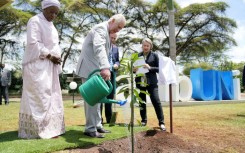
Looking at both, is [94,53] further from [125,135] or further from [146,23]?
[146,23]

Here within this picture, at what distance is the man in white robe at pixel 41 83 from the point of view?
13.8 ft

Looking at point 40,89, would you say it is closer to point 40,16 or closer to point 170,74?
point 40,16

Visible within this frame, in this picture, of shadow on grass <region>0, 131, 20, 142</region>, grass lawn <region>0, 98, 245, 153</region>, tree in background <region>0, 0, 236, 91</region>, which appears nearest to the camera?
grass lawn <region>0, 98, 245, 153</region>

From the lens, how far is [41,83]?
166 inches

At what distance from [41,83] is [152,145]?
1760mm

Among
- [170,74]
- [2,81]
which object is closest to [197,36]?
[2,81]

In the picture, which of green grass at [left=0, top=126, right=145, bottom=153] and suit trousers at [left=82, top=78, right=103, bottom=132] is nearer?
green grass at [left=0, top=126, right=145, bottom=153]

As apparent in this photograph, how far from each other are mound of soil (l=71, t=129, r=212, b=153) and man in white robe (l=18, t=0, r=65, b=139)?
0.66m

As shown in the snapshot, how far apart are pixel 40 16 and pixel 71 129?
1785mm

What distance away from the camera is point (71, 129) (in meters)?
5.04

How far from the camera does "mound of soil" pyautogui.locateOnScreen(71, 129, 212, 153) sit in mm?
4129

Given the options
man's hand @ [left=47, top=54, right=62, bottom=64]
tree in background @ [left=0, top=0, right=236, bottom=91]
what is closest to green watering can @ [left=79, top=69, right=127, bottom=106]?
man's hand @ [left=47, top=54, right=62, bottom=64]

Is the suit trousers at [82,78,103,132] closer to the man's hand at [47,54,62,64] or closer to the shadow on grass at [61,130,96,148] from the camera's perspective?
the shadow on grass at [61,130,96,148]

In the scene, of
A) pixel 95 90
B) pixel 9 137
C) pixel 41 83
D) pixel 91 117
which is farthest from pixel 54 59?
pixel 9 137
